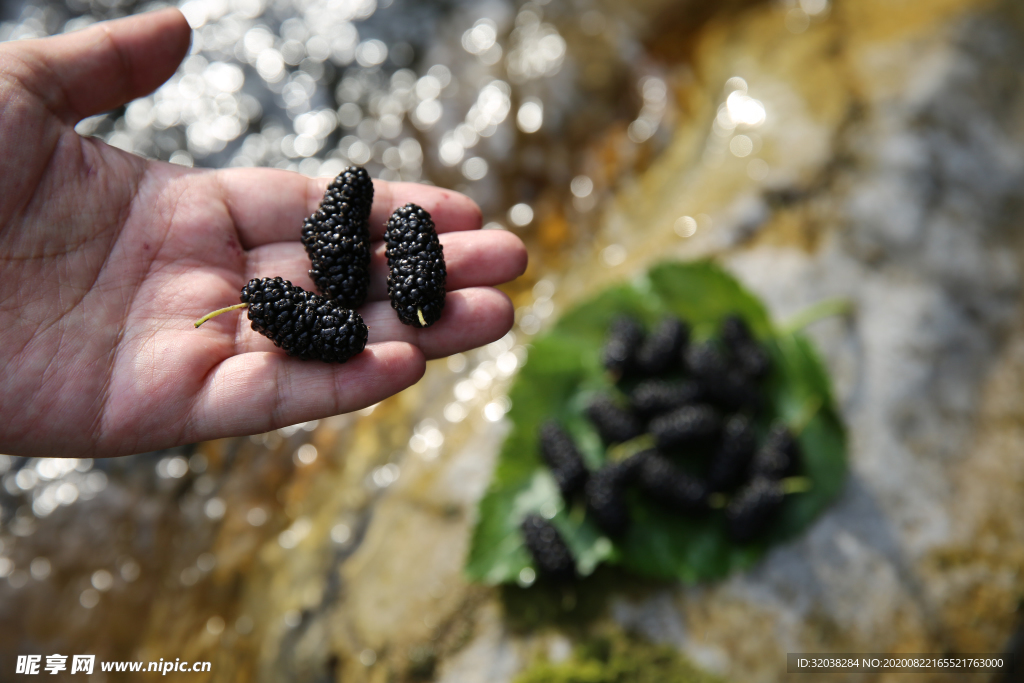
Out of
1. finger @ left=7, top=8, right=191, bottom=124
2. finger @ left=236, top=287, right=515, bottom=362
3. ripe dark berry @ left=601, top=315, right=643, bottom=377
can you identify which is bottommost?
ripe dark berry @ left=601, top=315, right=643, bottom=377

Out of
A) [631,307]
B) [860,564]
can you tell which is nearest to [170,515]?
[631,307]

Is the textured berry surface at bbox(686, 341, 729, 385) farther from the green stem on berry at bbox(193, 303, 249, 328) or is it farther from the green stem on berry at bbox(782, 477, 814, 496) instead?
the green stem on berry at bbox(193, 303, 249, 328)

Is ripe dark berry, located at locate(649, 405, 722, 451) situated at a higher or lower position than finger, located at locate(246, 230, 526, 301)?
lower

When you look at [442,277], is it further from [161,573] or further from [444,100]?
[444,100]

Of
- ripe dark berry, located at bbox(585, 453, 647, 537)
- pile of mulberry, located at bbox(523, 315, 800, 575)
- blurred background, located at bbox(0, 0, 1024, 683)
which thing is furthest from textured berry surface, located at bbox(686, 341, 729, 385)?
blurred background, located at bbox(0, 0, 1024, 683)

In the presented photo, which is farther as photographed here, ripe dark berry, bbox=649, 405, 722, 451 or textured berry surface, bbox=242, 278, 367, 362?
ripe dark berry, bbox=649, 405, 722, 451

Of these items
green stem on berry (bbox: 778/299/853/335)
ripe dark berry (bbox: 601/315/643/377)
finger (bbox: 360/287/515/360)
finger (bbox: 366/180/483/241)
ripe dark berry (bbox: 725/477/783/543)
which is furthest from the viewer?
green stem on berry (bbox: 778/299/853/335)

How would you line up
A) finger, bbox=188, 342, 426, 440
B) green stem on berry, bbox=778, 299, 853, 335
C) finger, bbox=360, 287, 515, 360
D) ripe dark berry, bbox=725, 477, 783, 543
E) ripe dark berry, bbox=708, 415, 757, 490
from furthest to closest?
green stem on berry, bbox=778, 299, 853, 335 → ripe dark berry, bbox=708, 415, 757, 490 → ripe dark berry, bbox=725, 477, 783, 543 → finger, bbox=360, 287, 515, 360 → finger, bbox=188, 342, 426, 440

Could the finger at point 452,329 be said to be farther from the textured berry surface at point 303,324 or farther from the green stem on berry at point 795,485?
the green stem on berry at point 795,485

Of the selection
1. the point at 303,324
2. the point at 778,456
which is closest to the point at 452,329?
the point at 303,324
